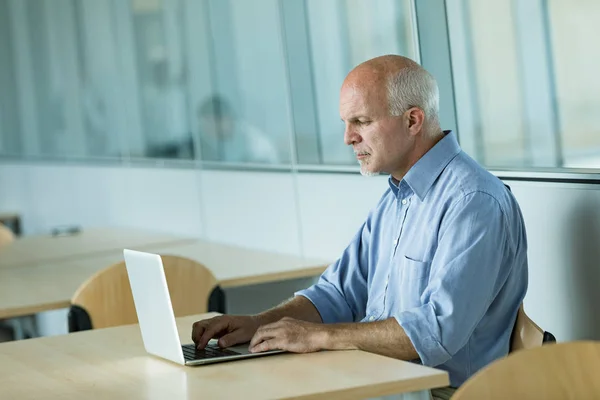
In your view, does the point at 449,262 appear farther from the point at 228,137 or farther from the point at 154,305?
the point at 228,137

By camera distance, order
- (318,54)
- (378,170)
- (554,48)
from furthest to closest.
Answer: (318,54)
(554,48)
(378,170)

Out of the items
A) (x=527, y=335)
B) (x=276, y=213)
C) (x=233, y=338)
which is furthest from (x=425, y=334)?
(x=276, y=213)

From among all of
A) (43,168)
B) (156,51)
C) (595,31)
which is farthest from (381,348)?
(43,168)

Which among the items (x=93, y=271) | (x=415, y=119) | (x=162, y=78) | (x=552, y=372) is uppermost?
(x=162, y=78)

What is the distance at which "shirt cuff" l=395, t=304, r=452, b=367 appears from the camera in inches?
88.9

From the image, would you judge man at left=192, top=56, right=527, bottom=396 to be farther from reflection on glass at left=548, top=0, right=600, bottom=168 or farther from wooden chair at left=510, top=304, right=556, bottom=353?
reflection on glass at left=548, top=0, right=600, bottom=168

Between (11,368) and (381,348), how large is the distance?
2.66 feet

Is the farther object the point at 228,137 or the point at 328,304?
the point at 228,137

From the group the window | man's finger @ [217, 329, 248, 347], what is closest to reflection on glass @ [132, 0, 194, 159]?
the window

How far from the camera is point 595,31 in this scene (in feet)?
8.99

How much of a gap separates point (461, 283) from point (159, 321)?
64 cm

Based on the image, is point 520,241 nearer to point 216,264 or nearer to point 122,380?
point 122,380

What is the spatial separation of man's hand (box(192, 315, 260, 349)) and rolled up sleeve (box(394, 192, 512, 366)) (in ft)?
1.19

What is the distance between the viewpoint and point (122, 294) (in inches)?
134
